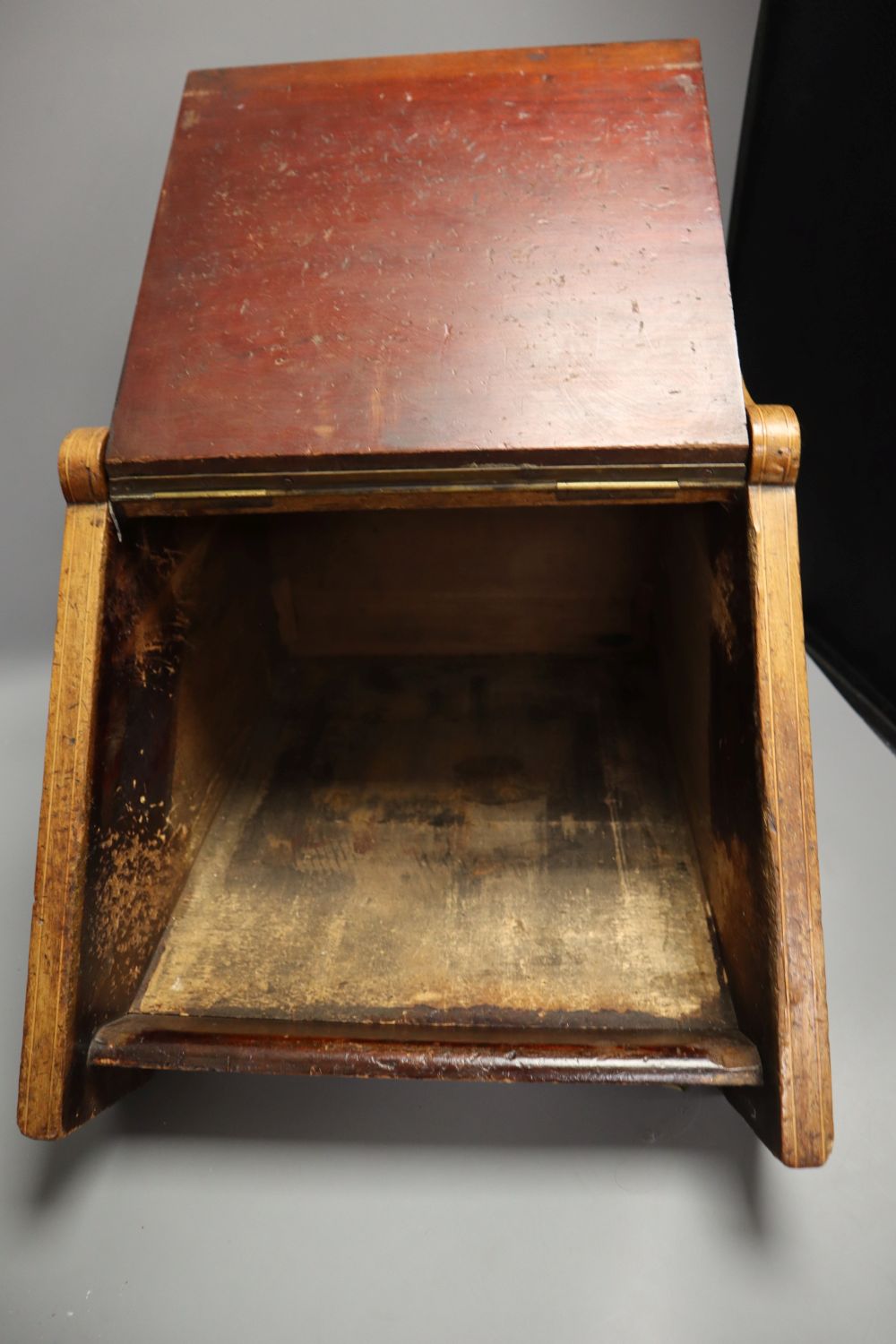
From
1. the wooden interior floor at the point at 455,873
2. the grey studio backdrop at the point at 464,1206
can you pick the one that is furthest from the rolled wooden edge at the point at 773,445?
the grey studio backdrop at the point at 464,1206

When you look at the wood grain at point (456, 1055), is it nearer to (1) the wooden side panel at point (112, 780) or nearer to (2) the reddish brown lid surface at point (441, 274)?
(1) the wooden side panel at point (112, 780)

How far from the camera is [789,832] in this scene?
0.83m

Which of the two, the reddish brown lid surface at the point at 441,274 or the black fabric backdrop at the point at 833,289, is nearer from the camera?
the reddish brown lid surface at the point at 441,274

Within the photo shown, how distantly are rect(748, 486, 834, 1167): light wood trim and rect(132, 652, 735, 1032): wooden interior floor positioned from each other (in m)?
0.13

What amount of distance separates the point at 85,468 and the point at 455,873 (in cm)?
63

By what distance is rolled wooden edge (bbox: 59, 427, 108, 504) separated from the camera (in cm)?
92

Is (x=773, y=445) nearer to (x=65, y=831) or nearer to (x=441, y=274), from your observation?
(x=441, y=274)

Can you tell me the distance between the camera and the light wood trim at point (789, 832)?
2.60 feet

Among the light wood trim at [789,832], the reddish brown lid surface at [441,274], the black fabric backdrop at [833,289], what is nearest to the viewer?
the light wood trim at [789,832]

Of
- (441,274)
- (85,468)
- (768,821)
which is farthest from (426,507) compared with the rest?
(768,821)

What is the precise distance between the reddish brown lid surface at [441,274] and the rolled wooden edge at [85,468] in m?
0.02

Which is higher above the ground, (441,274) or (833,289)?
(441,274)

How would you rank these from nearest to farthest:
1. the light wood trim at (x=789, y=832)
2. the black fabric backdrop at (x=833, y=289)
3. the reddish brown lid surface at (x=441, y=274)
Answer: the light wood trim at (x=789, y=832), the reddish brown lid surface at (x=441, y=274), the black fabric backdrop at (x=833, y=289)

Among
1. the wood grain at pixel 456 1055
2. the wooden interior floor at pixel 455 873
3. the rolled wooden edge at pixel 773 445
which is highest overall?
the rolled wooden edge at pixel 773 445
